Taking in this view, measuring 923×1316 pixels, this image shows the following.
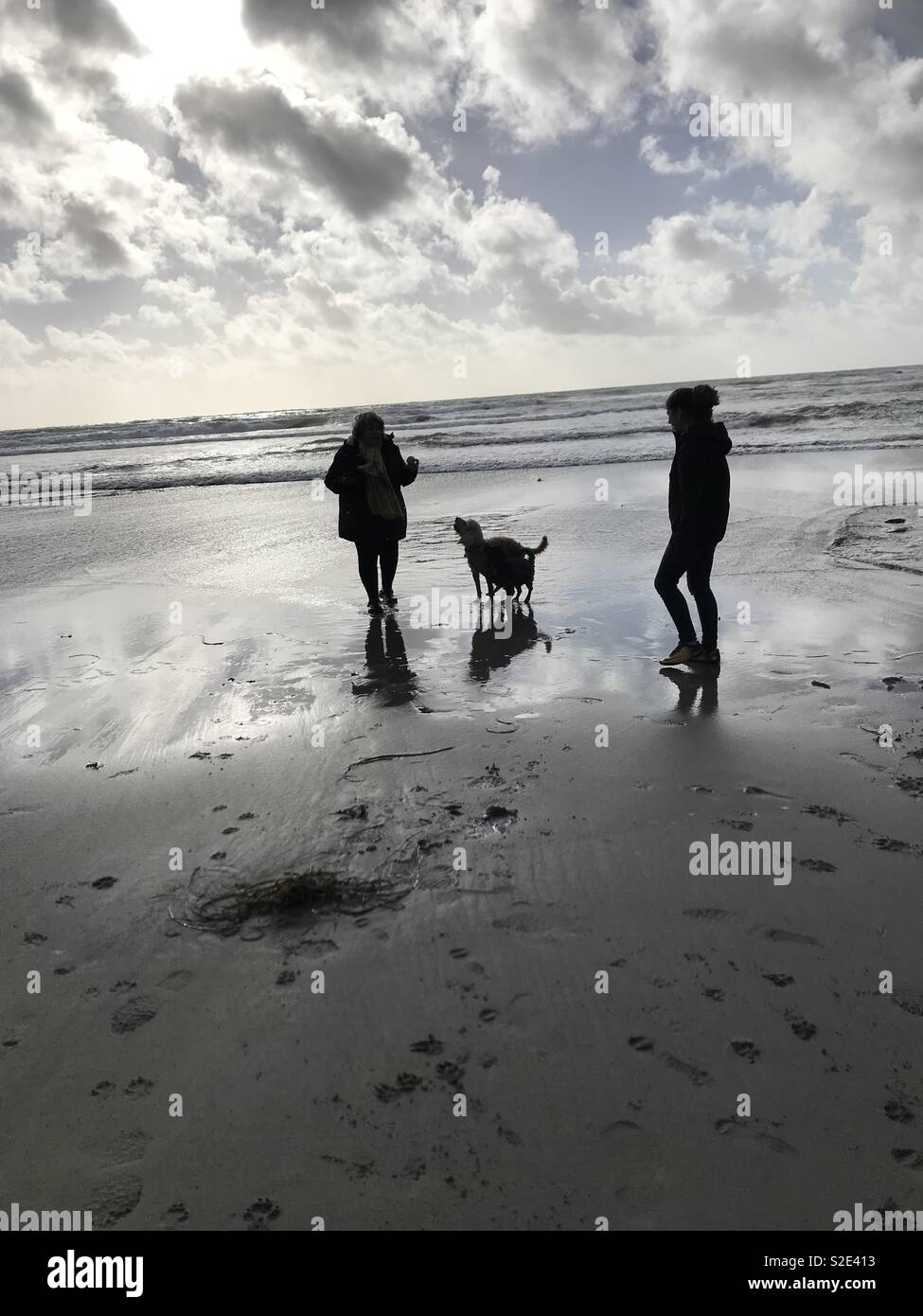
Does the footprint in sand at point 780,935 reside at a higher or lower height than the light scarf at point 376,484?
lower

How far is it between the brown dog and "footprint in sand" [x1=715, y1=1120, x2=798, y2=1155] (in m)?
5.76

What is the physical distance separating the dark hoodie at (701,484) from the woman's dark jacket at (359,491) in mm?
2886

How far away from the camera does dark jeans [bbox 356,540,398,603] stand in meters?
7.74

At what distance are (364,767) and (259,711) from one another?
125 cm

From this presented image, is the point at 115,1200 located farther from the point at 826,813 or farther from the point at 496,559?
the point at 496,559

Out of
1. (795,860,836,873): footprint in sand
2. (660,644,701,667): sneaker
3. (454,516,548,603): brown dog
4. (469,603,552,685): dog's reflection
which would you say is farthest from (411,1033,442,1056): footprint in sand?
(454,516,548,603): brown dog

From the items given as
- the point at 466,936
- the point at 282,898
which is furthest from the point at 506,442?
the point at 466,936

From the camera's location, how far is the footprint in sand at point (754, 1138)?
206cm

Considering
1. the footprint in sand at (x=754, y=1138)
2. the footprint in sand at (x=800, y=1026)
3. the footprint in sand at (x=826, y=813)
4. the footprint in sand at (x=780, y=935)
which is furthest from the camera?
the footprint in sand at (x=826, y=813)

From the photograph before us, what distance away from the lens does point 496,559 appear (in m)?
7.48

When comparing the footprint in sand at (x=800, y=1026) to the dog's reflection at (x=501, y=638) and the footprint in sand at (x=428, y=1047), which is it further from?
the dog's reflection at (x=501, y=638)

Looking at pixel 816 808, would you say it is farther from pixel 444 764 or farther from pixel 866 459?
pixel 866 459

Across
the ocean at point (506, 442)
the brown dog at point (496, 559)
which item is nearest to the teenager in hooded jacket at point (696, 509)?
the brown dog at point (496, 559)

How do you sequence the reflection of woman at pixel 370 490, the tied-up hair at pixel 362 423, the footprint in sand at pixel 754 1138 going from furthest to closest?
the reflection of woman at pixel 370 490, the tied-up hair at pixel 362 423, the footprint in sand at pixel 754 1138
